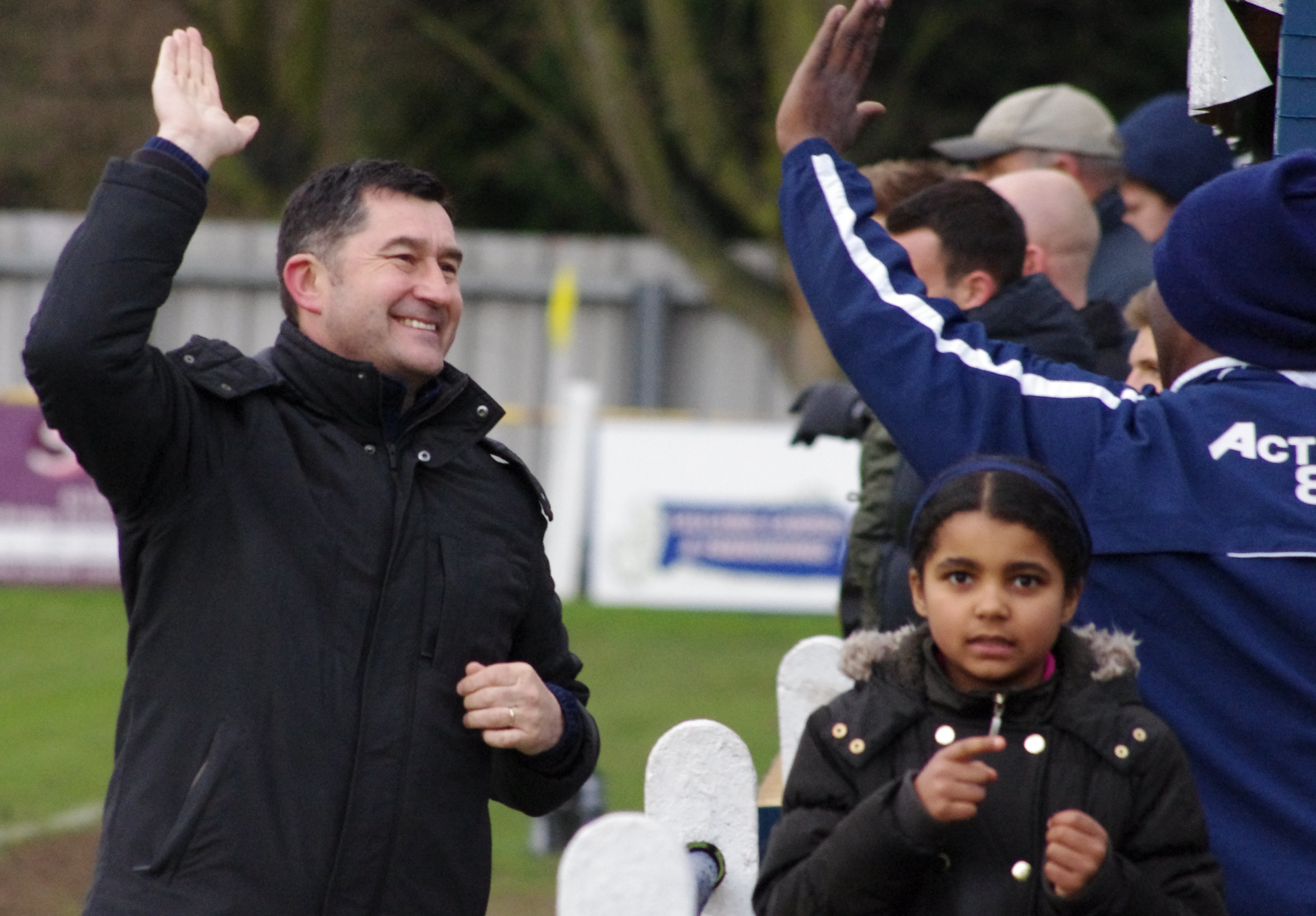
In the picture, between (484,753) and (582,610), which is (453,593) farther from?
(582,610)

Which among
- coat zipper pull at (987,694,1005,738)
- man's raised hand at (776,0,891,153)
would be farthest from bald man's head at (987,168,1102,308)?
coat zipper pull at (987,694,1005,738)

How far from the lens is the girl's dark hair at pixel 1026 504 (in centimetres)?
240

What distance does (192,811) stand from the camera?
2.46 m

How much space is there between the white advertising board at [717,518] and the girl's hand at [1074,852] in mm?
9193

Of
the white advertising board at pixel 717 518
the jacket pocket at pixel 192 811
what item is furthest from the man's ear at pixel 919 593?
the white advertising board at pixel 717 518

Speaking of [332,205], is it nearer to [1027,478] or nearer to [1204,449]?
[1027,478]

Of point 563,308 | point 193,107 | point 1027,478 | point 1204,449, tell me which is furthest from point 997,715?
point 563,308

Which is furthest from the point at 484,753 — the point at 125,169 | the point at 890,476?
the point at 890,476

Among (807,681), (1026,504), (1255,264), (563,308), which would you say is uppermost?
(563,308)

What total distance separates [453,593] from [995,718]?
2.71ft

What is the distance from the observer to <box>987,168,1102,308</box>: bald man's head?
4324mm

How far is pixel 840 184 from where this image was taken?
8.52 ft

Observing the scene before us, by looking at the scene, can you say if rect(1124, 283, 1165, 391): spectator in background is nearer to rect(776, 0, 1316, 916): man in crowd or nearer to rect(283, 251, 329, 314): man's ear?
rect(776, 0, 1316, 916): man in crowd

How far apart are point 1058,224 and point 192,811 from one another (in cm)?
270
